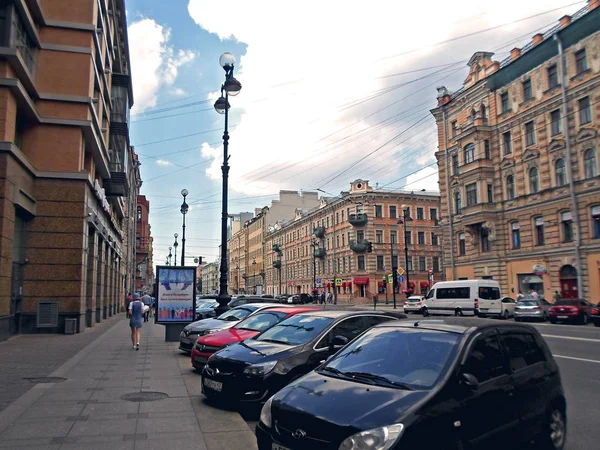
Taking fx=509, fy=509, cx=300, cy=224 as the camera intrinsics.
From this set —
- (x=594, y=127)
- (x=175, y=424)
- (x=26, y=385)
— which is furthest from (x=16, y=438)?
(x=594, y=127)

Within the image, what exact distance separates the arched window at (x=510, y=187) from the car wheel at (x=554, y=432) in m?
36.1

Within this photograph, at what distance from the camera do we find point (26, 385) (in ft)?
30.3

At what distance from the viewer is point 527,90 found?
1483 inches

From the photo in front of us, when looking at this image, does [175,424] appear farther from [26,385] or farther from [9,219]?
[9,219]

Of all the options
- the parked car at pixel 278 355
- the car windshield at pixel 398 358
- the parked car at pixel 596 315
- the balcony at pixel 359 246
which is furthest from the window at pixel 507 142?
the car windshield at pixel 398 358

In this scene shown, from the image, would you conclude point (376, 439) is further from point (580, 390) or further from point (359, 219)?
point (359, 219)

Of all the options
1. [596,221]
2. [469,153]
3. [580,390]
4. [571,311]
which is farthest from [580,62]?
[580,390]

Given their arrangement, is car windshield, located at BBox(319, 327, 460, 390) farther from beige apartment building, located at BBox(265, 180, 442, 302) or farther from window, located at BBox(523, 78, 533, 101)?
beige apartment building, located at BBox(265, 180, 442, 302)

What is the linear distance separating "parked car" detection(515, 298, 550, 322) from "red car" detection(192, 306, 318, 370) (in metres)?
23.3

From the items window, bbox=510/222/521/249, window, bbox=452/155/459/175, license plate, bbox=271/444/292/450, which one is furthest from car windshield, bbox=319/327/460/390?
window, bbox=452/155/459/175

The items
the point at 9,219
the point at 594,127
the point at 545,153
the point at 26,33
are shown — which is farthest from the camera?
the point at 545,153

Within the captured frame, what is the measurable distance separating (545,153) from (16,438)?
3679 cm

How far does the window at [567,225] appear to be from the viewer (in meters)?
33.6

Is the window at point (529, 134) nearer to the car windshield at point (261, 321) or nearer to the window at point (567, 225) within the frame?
the window at point (567, 225)
